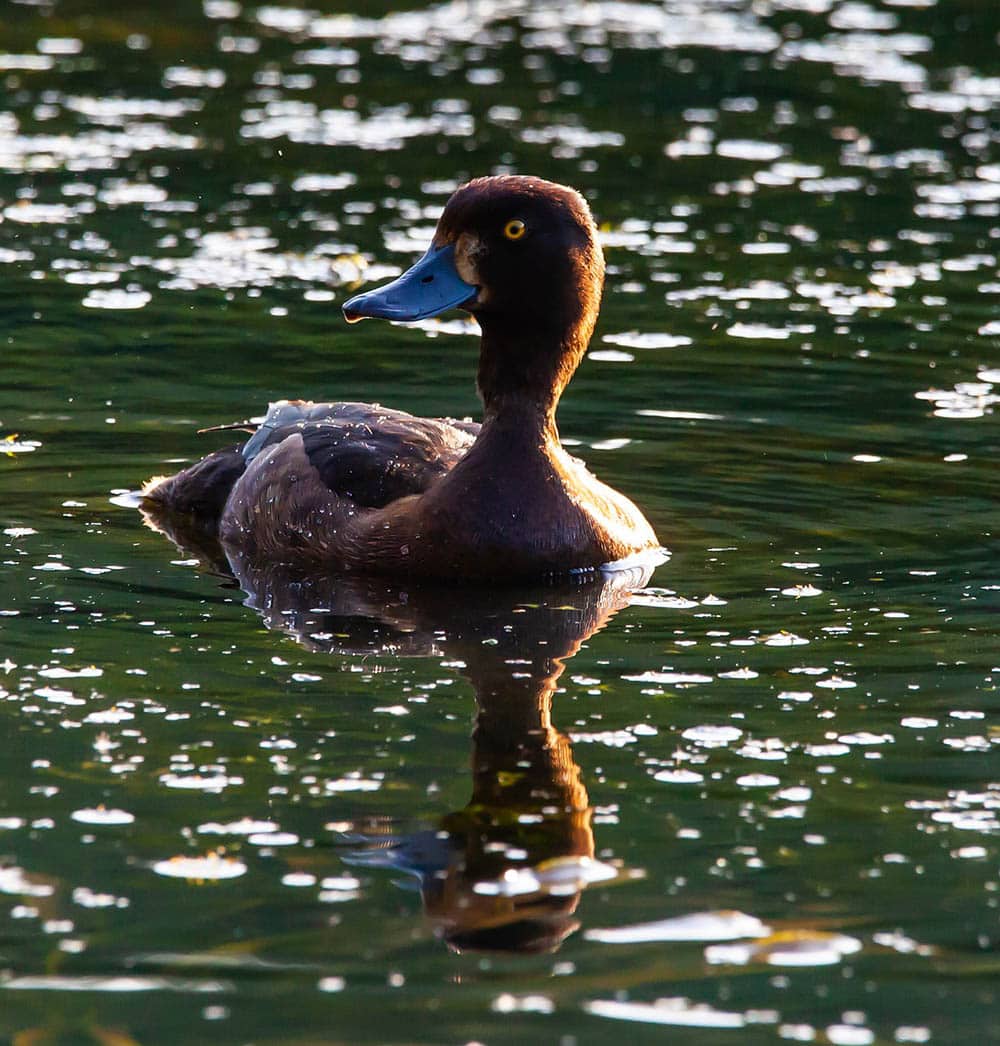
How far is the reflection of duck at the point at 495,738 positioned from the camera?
6.18 meters

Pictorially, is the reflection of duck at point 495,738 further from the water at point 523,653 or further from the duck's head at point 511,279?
the duck's head at point 511,279

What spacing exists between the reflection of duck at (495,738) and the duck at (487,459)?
15cm

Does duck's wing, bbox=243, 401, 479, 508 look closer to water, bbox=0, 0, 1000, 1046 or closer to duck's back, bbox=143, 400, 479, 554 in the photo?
duck's back, bbox=143, 400, 479, 554

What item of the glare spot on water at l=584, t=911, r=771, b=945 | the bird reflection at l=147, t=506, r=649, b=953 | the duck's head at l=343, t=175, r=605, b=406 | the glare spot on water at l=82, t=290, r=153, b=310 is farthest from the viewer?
the glare spot on water at l=82, t=290, r=153, b=310

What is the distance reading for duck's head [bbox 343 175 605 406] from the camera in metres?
9.91

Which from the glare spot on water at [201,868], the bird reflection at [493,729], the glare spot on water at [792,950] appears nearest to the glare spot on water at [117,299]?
the bird reflection at [493,729]

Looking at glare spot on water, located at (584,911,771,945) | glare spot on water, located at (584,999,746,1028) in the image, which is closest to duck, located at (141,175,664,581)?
glare spot on water, located at (584,911,771,945)

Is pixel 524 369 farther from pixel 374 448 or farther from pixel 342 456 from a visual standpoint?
pixel 342 456

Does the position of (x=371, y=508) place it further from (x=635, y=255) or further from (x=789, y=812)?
(x=635, y=255)

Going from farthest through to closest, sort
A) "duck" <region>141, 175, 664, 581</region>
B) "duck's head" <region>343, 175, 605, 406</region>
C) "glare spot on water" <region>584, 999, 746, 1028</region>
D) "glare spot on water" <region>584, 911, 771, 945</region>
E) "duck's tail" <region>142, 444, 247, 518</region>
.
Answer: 1. "duck's tail" <region>142, 444, 247, 518</region>
2. "duck's head" <region>343, 175, 605, 406</region>
3. "duck" <region>141, 175, 664, 581</region>
4. "glare spot on water" <region>584, 911, 771, 945</region>
5. "glare spot on water" <region>584, 999, 746, 1028</region>

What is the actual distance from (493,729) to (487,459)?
2316 millimetres

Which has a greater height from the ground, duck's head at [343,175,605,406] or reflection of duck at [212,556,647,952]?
duck's head at [343,175,605,406]

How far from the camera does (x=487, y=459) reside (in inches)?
383

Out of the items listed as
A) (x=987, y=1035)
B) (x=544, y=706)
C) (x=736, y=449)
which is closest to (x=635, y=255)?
(x=736, y=449)
